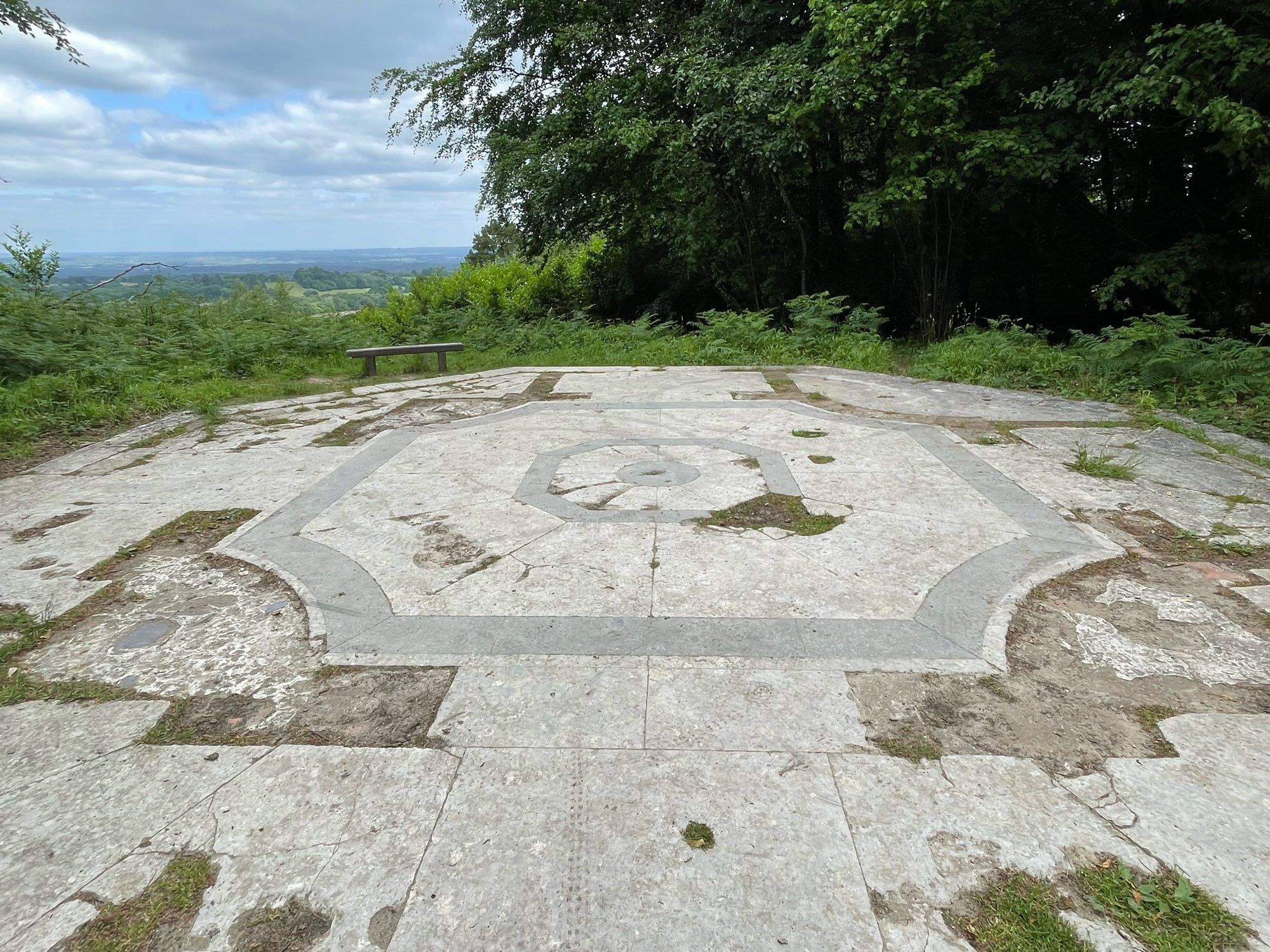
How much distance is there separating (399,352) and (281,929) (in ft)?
24.1

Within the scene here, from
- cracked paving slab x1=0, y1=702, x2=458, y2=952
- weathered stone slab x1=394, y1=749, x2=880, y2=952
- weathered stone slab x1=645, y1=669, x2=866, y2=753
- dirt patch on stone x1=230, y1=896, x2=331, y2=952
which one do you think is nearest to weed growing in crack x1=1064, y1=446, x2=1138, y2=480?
weathered stone slab x1=645, y1=669, x2=866, y2=753

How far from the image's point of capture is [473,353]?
33.3 ft

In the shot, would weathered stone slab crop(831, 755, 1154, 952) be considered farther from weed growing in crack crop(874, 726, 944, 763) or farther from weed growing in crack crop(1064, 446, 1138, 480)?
weed growing in crack crop(1064, 446, 1138, 480)

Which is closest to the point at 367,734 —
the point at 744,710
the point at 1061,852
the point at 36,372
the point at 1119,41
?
the point at 744,710

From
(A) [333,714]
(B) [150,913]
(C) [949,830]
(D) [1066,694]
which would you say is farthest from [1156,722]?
(B) [150,913]

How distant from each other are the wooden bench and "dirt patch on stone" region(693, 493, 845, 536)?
5.62m

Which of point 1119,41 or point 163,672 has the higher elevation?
point 1119,41

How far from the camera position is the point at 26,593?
2.98 meters

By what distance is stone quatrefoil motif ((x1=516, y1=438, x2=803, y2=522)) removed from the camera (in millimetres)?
3744

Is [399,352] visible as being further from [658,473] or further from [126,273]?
[126,273]

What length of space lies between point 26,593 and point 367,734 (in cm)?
200

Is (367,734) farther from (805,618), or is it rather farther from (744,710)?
(805,618)

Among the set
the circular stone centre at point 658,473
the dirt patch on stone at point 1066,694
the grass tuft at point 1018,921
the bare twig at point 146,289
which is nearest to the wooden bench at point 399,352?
the bare twig at point 146,289

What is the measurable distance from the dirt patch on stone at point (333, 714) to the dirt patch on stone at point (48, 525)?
2.17 m
